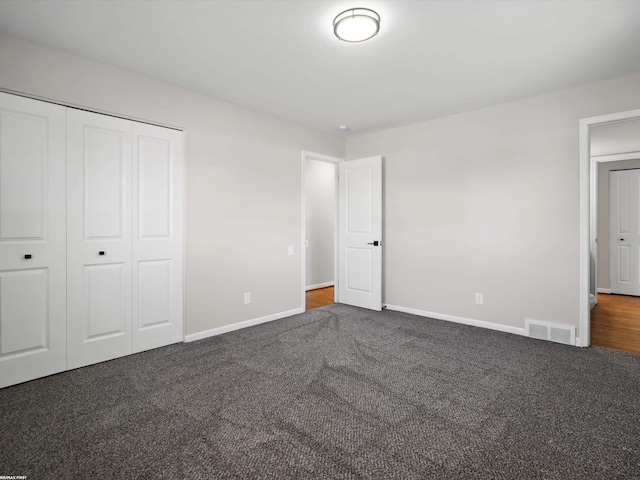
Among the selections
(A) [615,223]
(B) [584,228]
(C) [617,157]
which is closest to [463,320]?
(B) [584,228]

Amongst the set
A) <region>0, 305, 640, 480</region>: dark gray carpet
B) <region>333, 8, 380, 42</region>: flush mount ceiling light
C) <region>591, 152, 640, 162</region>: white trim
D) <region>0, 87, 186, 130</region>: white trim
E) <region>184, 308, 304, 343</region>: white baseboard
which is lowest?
<region>0, 305, 640, 480</region>: dark gray carpet

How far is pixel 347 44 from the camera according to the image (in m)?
2.53

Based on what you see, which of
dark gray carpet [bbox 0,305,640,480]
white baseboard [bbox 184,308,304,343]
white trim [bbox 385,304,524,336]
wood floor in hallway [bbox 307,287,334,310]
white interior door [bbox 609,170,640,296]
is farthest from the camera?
white interior door [bbox 609,170,640,296]

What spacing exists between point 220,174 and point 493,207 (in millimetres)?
3143

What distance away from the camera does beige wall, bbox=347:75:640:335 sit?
331 cm

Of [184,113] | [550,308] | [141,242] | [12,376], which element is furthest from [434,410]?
[184,113]

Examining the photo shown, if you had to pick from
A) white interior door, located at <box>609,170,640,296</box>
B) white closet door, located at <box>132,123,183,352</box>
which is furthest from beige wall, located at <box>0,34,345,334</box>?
white interior door, located at <box>609,170,640,296</box>

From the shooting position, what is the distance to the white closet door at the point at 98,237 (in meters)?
2.68

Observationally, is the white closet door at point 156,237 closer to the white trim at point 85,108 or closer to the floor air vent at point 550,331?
the white trim at point 85,108

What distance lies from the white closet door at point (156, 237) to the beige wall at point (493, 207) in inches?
111

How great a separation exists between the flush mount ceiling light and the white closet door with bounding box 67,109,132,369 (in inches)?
80.9

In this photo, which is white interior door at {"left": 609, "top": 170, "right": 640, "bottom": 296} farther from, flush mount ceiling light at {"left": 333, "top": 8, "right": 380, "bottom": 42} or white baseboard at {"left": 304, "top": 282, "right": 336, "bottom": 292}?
flush mount ceiling light at {"left": 333, "top": 8, "right": 380, "bottom": 42}

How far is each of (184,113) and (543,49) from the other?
3.25 metres

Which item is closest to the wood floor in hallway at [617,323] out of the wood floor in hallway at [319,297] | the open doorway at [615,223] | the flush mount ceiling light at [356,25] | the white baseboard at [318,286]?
the open doorway at [615,223]
